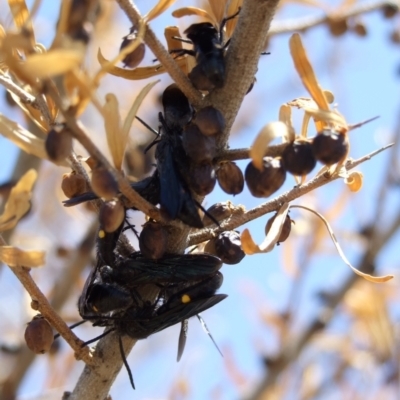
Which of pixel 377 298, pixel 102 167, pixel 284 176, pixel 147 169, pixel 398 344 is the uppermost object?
pixel 147 169

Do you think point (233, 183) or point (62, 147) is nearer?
point (62, 147)

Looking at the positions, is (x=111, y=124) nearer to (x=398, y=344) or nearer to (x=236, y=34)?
(x=236, y=34)

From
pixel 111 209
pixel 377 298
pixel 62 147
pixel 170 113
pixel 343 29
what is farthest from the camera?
pixel 377 298

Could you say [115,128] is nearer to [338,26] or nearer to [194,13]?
[194,13]

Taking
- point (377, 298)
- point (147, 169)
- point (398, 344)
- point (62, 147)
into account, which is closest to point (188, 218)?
point (62, 147)

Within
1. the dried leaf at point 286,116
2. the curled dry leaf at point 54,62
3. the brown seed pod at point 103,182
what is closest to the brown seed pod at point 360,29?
the dried leaf at point 286,116

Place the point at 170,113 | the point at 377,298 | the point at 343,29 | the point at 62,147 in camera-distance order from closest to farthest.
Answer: the point at 62,147 < the point at 170,113 < the point at 343,29 < the point at 377,298

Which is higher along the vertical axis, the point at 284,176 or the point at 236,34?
the point at 236,34

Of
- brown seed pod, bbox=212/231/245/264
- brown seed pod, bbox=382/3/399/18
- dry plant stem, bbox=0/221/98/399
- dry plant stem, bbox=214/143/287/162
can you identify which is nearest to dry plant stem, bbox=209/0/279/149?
dry plant stem, bbox=214/143/287/162
